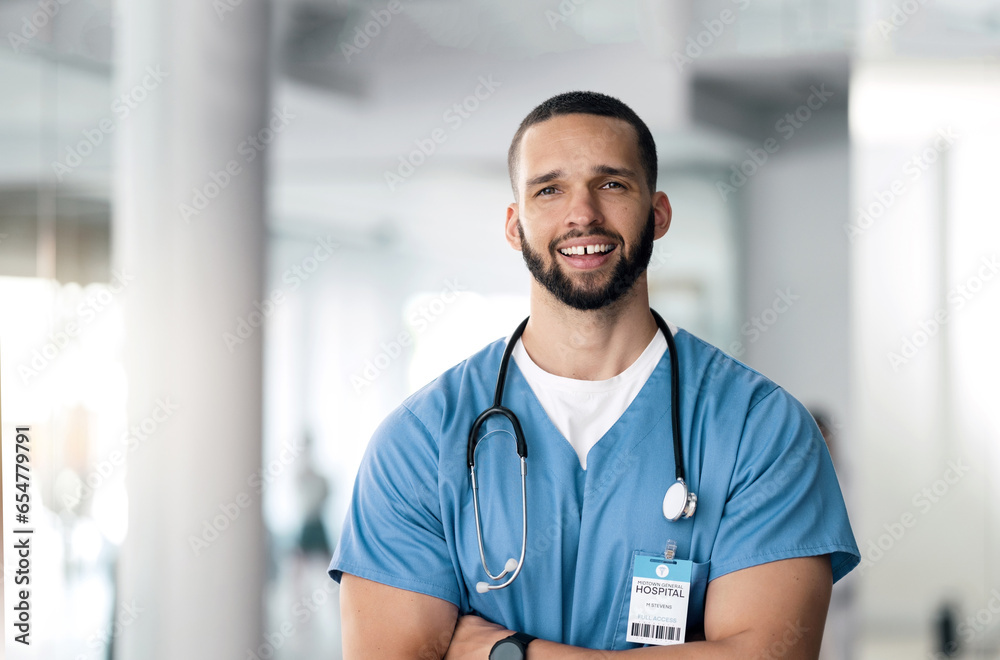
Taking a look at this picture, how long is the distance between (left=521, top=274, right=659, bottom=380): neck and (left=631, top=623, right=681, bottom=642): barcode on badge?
35 cm

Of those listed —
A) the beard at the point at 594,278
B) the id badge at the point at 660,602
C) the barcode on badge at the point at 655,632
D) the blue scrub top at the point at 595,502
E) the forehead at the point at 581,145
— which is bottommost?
the barcode on badge at the point at 655,632

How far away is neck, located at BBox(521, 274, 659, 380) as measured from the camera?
4.01ft

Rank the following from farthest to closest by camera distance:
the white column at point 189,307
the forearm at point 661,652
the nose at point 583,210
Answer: the white column at point 189,307
the nose at point 583,210
the forearm at point 661,652

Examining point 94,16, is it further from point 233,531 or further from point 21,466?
point 233,531

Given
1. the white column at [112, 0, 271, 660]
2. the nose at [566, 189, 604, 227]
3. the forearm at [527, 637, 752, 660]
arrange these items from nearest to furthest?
the forearm at [527, 637, 752, 660] → the nose at [566, 189, 604, 227] → the white column at [112, 0, 271, 660]

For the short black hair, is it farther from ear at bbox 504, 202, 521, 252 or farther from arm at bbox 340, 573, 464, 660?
arm at bbox 340, 573, 464, 660

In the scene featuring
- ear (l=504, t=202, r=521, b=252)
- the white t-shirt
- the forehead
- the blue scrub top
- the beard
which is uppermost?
the forehead

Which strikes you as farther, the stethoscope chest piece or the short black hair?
the short black hair

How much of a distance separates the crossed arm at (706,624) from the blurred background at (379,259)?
1.96 metres

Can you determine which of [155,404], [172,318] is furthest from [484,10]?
[155,404]

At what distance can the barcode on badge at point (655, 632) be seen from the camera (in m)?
1.11

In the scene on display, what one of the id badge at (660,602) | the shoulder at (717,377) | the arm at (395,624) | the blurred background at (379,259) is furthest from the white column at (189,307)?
the id badge at (660,602)

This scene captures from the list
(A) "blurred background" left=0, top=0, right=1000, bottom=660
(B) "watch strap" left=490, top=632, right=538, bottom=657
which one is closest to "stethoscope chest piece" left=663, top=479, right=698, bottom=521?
(B) "watch strap" left=490, top=632, right=538, bottom=657

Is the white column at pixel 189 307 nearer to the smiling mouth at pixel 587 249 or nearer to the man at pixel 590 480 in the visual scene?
the man at pixel 590 480
